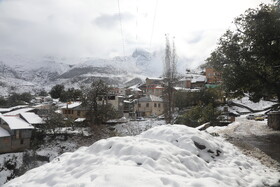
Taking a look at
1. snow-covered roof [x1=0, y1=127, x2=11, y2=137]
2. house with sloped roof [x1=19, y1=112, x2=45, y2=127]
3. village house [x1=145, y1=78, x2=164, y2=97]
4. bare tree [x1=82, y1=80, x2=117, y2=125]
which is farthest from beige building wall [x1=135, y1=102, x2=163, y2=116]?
snow-covered roof [x1=0, y1=127, x2=11, y2=137]

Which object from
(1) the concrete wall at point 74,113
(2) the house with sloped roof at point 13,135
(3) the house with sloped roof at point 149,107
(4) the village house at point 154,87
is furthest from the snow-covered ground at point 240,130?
(4) the village house at point 154,87

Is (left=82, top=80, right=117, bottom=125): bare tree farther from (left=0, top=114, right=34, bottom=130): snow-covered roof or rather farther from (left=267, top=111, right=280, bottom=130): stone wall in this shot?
(left=267, top=111, right=280, bottom=130): stone wall

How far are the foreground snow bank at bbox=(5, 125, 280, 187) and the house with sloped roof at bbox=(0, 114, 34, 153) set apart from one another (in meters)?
27.1

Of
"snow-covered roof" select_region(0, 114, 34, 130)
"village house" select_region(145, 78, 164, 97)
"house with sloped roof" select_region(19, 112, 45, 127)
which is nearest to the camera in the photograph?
"snow-covered roof" select_region(0, 114, 34, 130)

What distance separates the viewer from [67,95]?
2311 inches

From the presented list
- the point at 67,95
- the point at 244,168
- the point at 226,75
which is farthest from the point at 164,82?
the point at 67,95

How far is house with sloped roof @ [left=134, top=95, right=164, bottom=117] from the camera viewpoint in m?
49.5

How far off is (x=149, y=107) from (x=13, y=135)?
28894mm

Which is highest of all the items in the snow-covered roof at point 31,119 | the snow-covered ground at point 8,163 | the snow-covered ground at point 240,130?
the snow-covered ground at point 240,130

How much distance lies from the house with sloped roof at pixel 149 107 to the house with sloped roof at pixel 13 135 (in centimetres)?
2489

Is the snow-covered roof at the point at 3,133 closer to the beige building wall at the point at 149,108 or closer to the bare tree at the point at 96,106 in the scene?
the bare tree at the point at 96,106

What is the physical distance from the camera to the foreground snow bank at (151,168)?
3.86 m

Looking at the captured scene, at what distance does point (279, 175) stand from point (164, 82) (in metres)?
14.3

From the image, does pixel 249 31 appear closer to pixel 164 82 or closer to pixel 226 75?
pixel 226 75
